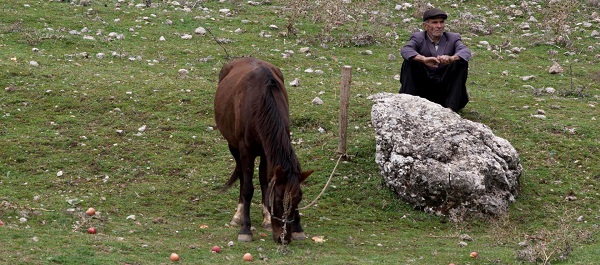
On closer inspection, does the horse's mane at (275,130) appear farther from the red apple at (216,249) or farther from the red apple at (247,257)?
the red apple at (216,249)

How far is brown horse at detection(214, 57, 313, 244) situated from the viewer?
845cm

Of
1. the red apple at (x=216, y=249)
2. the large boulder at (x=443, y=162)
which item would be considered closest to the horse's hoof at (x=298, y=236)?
the red apple at (x=216, y=249)

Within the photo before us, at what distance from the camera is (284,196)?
27.5 feet

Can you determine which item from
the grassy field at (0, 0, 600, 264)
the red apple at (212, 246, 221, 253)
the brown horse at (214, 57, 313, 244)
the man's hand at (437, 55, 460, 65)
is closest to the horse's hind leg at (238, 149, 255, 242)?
the brown horse at (214, 57, 313, 244)

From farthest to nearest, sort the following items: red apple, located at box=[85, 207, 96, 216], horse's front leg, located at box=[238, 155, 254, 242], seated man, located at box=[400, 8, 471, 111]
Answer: seated man, located at box=[400, 8, 471, 111] < red apple, located at box=[85, 207, 96, 216] < horse's front leg, located at box=[238, 155, 254, 242]

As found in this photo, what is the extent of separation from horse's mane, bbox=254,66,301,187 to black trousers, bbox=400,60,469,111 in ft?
11.2

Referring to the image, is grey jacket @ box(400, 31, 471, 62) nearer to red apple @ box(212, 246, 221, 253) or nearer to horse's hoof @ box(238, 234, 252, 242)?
horse's hoof @ box(238, 234, 252, 242)

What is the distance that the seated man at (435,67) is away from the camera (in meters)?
12.0

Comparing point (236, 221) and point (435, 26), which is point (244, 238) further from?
point (435, 26)

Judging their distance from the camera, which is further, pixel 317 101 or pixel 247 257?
pixel 317 101

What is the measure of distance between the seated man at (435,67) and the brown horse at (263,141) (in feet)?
8.25

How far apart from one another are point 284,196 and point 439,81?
453cm

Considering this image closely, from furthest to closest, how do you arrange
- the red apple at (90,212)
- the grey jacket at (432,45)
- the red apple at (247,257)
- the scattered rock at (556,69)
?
the scattered rock at (556,69), the grey jacket at (432,45), the red apple at (90,212), the red apple at (247,257)

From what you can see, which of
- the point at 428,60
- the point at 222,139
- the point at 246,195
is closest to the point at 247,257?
the point at 246,195
